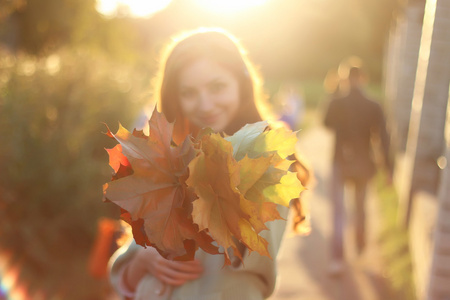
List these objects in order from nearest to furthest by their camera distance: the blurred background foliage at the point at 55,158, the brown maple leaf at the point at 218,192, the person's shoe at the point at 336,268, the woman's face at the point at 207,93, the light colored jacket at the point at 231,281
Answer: the brown maple leaf at the point at 218,192
the light colored jacket at the point at 231,281
the woman's face at the point at 207,93
the person's shoe at the point at 336,268
the blurred background foliage at the point at 55,158

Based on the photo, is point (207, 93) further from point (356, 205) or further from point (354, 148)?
point (356, 205)

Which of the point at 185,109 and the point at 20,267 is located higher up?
the point at 185,109

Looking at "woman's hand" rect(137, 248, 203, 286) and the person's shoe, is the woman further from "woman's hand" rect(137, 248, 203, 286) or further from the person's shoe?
the person's shoe

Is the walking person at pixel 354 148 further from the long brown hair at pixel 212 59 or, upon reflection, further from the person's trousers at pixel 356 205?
the long brown hair at pixel 212 59

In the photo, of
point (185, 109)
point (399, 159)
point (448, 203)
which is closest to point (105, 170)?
point (448, 203)

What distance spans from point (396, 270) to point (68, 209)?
12.4 ft

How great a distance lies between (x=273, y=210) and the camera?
1327 mm

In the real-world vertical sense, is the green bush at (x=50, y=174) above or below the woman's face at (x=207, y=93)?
below

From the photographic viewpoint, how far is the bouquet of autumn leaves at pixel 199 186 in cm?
127

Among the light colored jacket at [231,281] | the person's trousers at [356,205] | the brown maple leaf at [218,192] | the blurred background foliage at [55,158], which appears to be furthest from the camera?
the person's trousers at [356,205]

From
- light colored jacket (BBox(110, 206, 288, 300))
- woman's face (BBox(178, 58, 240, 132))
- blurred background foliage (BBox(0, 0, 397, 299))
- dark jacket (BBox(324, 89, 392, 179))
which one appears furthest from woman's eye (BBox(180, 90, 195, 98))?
dark jacket (BBox(324, 89, 392, 179))

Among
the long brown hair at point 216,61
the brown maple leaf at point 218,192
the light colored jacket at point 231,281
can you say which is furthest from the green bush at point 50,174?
the brown maple leaf at point 218,192

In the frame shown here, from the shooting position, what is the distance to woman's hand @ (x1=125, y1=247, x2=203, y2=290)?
183 cm

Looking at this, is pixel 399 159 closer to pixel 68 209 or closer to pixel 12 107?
pixel 68 209
